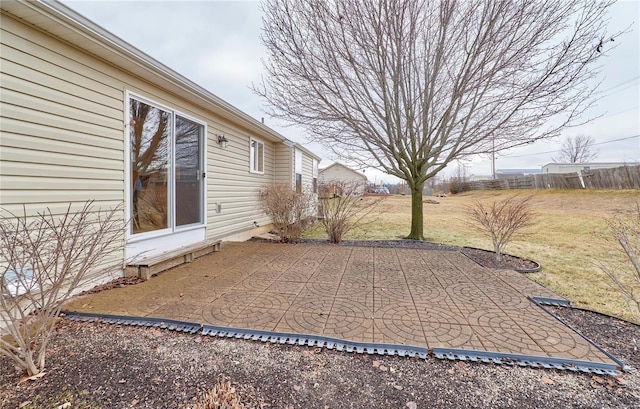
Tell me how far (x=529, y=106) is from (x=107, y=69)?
7.65 metres

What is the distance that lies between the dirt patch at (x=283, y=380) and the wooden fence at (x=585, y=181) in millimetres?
19687

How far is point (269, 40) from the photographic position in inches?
247

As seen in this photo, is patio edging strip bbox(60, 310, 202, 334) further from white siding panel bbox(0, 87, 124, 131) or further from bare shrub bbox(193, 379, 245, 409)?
white siding panel bbox(0, 87, 124, 131)

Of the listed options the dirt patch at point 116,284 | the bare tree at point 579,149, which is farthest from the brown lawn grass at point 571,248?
the bare tree at point 579,149

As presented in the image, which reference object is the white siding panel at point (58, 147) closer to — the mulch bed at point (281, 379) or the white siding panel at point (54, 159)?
the white siding panel at point (54, 159)

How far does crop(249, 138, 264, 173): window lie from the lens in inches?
316

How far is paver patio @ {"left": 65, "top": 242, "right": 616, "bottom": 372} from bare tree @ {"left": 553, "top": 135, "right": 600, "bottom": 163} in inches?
1913

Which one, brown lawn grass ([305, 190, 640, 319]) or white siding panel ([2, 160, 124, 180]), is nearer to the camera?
white siding panel ([2, 160, 124, 180])

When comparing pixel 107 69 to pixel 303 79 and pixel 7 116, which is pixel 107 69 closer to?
pixel 7 116

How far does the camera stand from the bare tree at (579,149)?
3975 cm

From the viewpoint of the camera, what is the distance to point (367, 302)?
10.4ft

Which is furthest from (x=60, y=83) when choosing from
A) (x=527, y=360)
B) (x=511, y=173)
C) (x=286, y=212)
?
(x=511, y=173)

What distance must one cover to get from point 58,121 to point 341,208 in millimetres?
5241

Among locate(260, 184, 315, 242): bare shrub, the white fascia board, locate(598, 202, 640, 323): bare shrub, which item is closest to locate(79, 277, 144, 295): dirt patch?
the white fascia board
